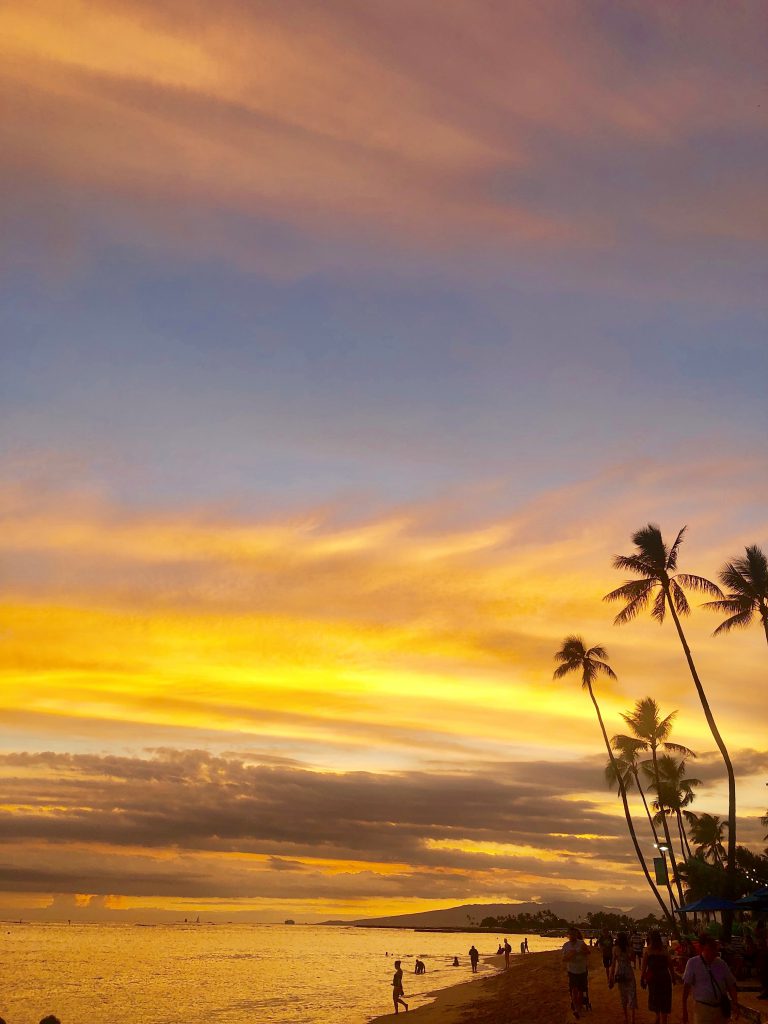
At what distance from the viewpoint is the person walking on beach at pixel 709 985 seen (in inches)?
460

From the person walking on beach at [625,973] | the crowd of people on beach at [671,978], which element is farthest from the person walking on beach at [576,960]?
the person walking on beach at [625,973]

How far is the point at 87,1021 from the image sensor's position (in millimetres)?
43719

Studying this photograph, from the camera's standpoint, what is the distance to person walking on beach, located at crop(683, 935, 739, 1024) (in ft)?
38.3

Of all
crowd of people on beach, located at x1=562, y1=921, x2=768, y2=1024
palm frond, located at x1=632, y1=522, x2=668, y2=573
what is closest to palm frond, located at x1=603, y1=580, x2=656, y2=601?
palm frond, located at x1=632, y1=522, x2=668, y2=573

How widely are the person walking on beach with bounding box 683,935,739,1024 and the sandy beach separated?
186 centimetres

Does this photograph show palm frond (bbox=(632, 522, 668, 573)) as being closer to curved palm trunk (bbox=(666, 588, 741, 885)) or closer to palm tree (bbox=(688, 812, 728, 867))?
curved palm trunk (bbox=(666, 588, 741, 885))

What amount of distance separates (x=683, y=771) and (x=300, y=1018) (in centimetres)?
4380

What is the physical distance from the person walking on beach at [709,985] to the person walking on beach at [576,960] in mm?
6366

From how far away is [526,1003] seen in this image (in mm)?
38562

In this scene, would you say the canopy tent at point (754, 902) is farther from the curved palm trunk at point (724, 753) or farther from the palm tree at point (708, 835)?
the palm tree at point (708, 835)

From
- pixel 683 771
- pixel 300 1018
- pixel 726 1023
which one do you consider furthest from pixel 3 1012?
pixel 683 771

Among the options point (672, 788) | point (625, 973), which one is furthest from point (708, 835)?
point (625, 973)

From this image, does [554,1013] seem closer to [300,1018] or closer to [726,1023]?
[300,1018]

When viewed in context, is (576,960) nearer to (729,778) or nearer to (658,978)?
(658,978)
